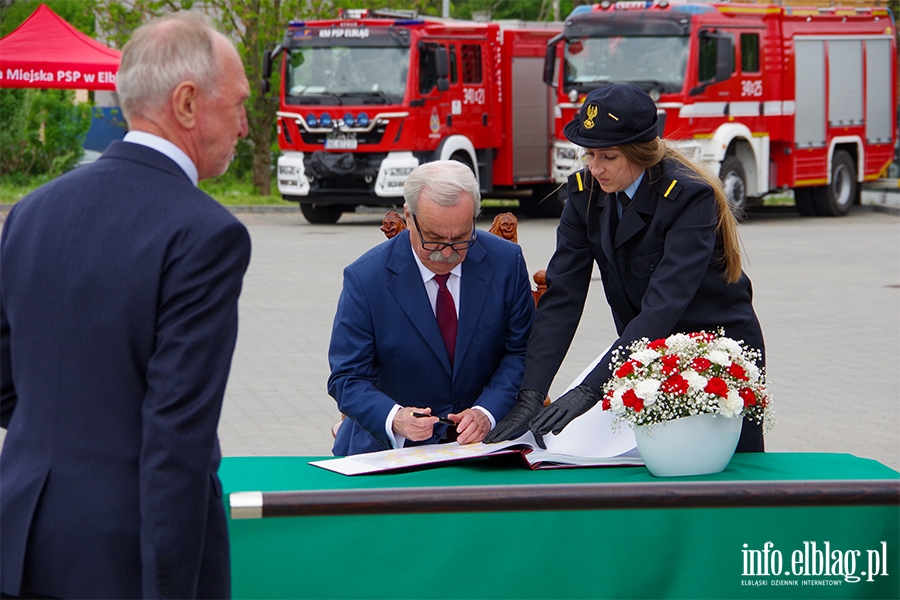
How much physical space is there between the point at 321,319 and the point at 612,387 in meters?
7.59

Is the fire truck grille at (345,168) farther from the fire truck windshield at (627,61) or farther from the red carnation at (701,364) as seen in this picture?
the red carnation at (701,364)

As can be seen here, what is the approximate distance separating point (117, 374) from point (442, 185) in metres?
1.68

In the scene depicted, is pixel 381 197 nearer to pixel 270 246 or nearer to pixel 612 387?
pixel 270 246

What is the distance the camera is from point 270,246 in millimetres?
16344

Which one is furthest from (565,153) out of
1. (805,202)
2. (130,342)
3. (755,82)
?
(130,342)

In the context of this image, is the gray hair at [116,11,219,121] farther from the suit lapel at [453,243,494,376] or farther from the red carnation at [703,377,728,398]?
the suit lapel at [453,243,494,376]

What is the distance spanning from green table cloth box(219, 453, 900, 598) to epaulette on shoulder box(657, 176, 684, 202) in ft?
2.59

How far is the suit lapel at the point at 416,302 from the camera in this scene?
3.47m

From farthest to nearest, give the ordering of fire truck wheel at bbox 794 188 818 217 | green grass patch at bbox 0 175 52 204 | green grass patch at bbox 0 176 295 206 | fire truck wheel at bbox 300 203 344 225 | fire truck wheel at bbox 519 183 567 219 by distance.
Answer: green grass patch at bbox 0 175 52 204, green grass patch at bbox 0 176 295 206, fire truck wheel at bbox 519 183 567 219, fire truck wheel at bbox 794 188 818 217, fire truck wheel at bbox 300 203 344 225


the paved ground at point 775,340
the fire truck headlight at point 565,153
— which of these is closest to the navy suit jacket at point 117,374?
the paved ground at point 775,340

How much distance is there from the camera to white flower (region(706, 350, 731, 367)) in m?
2.80

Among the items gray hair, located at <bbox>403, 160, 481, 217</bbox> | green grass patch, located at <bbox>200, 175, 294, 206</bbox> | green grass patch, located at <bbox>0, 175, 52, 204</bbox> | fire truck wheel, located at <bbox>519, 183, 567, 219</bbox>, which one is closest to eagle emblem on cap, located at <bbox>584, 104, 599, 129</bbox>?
gray hair, located at <bbox>403, 160, 481, 217</bbox>

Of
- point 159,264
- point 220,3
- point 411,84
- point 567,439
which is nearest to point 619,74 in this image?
point 411,84

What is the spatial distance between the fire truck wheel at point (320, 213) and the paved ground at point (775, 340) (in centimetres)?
246
